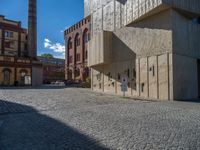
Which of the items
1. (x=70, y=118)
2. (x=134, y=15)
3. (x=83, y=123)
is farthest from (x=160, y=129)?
(x=134, y=15)

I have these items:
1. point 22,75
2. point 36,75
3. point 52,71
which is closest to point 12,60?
point 22,75

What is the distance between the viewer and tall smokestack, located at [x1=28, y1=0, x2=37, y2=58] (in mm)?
42656

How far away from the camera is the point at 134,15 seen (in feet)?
58.5

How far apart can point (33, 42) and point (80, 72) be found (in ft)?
41.5

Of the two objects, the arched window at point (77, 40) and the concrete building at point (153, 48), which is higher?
the arched window at point (77, 40)

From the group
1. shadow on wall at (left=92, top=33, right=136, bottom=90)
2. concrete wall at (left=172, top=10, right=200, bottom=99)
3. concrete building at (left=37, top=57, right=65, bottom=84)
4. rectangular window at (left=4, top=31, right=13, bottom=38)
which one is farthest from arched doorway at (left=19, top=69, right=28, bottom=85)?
concrete wall at (left=172, top=10, right=200, bottom=99)

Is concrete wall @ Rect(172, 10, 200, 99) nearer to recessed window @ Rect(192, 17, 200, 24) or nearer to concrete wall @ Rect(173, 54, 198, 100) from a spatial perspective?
concrete wall @ Rect(173, 54, 198, 100)

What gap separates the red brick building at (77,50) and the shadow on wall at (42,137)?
40.0 m

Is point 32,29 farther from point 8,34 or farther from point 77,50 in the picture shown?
point 77,50

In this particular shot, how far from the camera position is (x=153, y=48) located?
53.2 feet

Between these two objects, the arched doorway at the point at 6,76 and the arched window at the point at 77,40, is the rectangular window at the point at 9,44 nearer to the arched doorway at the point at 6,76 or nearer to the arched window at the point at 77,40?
the arched doorway at the point at 6,76

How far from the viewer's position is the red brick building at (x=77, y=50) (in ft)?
156

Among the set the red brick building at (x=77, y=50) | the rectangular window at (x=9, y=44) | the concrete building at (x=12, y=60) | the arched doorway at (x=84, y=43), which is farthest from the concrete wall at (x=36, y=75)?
the rectangular window at (x=9, y=44)

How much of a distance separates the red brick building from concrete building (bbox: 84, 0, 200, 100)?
25.8 metres
